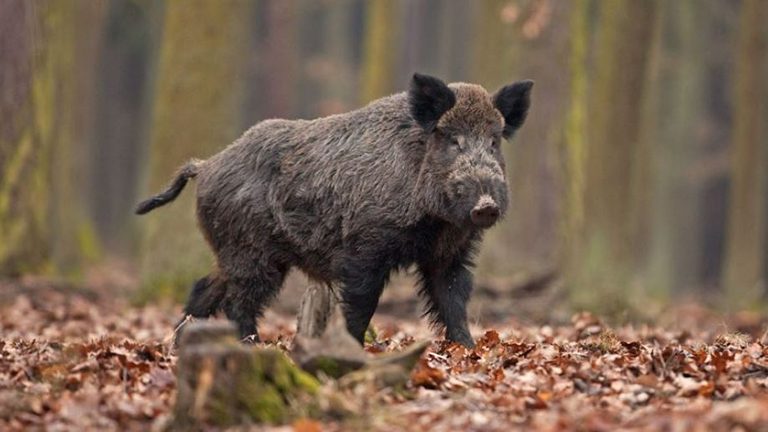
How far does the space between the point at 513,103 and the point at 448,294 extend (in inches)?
61.0

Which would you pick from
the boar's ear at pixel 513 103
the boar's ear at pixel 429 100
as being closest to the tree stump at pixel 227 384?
the boar's ear at pixel 429 100

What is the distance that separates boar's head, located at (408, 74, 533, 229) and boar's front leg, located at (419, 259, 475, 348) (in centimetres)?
72

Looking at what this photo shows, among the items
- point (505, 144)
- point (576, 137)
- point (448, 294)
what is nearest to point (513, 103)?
point (448, 294)

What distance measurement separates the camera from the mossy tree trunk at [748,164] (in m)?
21.7

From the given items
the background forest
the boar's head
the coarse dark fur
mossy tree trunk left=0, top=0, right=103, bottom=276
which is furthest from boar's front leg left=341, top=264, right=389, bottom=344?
mossy tree trunk left=0, top=0, right=103, bottom=276

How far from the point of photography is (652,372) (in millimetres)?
7457

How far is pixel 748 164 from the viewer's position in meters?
22.5

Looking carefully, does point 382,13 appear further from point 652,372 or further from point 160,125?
point 652,372

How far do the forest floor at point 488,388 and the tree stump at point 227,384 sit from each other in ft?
0.56

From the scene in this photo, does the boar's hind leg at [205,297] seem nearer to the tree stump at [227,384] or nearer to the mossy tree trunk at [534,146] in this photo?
the tree stump at [227,384]

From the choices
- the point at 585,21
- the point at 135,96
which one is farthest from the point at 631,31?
the point at 135,96

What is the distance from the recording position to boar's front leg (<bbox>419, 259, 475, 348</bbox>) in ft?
30.6

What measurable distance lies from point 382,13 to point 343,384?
19.8 m

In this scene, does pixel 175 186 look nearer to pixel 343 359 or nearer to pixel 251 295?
pixel 251 295
